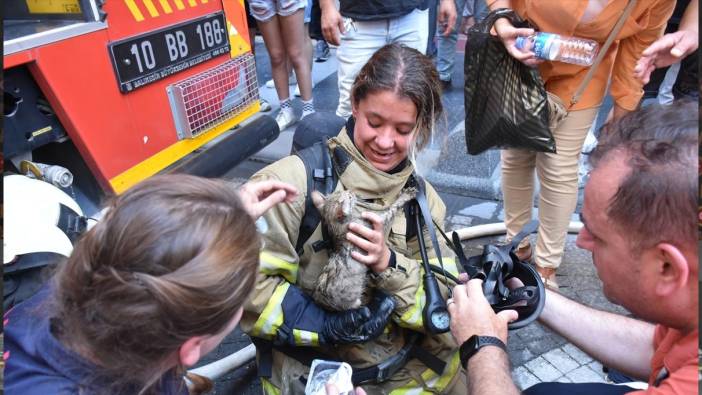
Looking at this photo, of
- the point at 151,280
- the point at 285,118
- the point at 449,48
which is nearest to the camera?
the point at 151,280

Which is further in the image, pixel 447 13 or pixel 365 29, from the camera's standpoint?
pixel 447 13

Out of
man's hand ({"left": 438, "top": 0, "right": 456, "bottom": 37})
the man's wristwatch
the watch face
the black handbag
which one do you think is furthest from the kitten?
man's hand ({"left": 438, "top": 0, "right": 456, "bottom": 37})

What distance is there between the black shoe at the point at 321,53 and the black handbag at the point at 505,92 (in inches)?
172

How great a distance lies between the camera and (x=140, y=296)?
987 mm

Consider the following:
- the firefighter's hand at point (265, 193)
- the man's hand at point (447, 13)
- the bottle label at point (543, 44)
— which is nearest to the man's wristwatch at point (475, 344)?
the firefighter's hand at point (265, 193)

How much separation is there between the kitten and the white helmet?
790 millimetres

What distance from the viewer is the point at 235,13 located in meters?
3.29

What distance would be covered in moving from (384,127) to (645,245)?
0.90 metres

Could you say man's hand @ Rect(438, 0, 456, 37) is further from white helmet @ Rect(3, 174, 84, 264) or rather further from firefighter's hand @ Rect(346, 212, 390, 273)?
white helmet @ Rect(3, 174, 84, 264)

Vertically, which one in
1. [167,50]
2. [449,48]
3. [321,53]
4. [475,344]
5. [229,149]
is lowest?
[321,53]

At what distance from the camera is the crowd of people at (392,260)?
1.04m

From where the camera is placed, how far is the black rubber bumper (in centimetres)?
320

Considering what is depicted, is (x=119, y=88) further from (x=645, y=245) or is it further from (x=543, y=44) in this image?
(x=645, y=245)

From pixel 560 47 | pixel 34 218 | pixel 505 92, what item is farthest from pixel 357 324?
pixel 560 47
